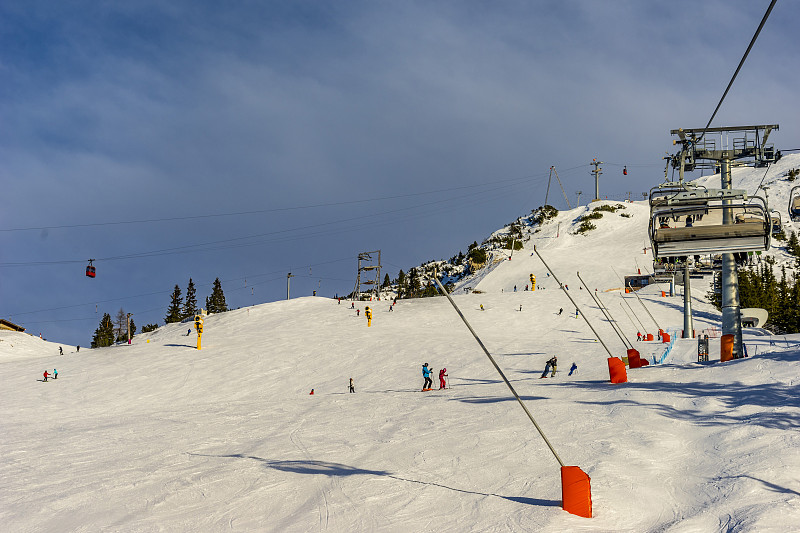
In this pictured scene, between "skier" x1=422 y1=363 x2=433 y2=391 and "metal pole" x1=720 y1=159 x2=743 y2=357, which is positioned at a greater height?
"metal pole" x1=720 y1=159 x2=743 y2=357

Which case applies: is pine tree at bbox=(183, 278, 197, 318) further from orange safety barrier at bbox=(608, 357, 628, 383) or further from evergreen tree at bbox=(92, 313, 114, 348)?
orange safety barrier at bbox=(608, 357, 628, 383)

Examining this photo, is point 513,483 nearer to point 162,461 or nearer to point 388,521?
point 388,521

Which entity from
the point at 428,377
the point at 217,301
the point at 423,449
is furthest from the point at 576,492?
the point at 217,301

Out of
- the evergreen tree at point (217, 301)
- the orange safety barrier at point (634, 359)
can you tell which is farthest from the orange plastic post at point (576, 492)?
the evergreen tree at point (217, 301)

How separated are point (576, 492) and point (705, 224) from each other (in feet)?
41.0

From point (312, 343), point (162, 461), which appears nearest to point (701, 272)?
point (312, 343)

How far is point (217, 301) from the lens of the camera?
120688mm

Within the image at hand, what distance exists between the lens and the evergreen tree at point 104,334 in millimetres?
110637

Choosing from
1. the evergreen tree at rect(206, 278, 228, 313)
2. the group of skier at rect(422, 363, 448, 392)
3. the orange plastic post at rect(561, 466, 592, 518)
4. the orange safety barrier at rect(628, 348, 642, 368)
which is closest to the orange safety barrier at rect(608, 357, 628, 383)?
the orange safety barrier at rect(628, 348, 642, 368)

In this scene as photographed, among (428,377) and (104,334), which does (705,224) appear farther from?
(104,334)

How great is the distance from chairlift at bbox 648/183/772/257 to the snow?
11.1 feet

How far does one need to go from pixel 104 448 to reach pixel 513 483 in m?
13.7

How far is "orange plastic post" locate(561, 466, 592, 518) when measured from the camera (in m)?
9.38

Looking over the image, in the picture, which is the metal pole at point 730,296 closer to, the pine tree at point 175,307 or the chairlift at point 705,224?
the chairlift at point 705,224
